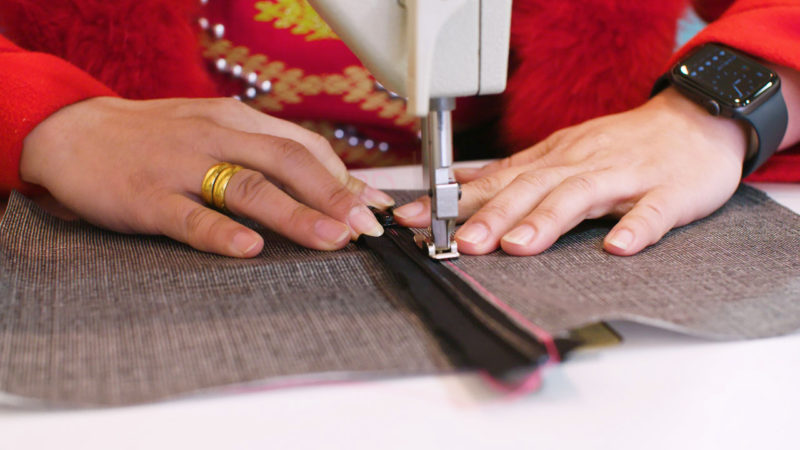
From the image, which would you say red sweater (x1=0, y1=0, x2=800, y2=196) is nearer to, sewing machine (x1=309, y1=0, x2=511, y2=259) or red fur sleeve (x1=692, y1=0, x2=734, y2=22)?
red fur sleeve (x1=692, y1=0, x2=734, y2=22)

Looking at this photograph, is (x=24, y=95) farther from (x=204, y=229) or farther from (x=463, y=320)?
(x=463, y=320)

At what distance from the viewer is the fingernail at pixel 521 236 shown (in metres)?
0.70

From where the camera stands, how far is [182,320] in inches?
21.9

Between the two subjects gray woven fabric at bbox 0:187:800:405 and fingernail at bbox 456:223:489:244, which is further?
fingernail at bbox 456:223:489:244

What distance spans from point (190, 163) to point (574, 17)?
609mm

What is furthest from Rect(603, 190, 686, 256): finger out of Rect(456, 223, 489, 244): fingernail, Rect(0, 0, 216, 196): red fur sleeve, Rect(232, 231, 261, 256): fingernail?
Rect(0, 0, 216, 196): red fur sleeve

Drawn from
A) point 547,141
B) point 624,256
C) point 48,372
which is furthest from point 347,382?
point 547,141

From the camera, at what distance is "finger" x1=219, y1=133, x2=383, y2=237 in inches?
29.4

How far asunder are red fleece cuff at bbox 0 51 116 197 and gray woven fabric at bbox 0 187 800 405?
0.12 meters

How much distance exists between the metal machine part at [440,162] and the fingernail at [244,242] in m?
0.18

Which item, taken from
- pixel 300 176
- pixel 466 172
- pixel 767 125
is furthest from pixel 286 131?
pixel 767 125

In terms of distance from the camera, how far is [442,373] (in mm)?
494

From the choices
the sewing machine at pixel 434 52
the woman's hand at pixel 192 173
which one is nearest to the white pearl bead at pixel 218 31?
the woman's hand at pixel 192 173

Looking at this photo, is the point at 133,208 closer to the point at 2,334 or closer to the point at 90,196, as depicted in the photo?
the point at 90,196
